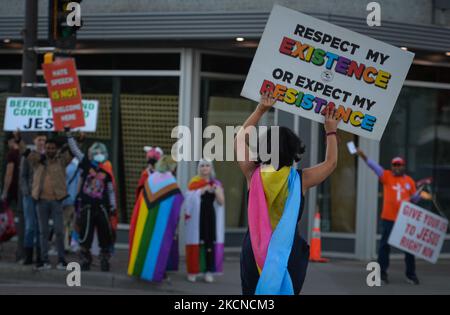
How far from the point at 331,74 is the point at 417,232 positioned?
8.35 metres

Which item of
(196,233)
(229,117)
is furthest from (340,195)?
(196,233)

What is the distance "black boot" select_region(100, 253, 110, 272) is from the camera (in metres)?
13.2

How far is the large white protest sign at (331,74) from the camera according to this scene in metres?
5.57

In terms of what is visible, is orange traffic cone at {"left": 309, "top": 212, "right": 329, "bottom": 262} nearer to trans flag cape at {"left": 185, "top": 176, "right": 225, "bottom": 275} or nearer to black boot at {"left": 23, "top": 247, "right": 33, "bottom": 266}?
trans flag cape at {"left": 185, "top": 176, "right": 225, "bottom": 275}

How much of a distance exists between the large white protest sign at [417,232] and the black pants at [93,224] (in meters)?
3.97

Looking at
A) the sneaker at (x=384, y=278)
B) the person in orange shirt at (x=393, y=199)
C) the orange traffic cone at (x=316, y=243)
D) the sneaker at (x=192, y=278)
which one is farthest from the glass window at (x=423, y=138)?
the sneaker at (x=192, y=278)

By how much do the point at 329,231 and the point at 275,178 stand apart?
461 inches

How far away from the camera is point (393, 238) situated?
13.3m

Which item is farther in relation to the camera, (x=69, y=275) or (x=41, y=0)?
(x=41, y=0)

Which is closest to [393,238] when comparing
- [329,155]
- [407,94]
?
[407,94]

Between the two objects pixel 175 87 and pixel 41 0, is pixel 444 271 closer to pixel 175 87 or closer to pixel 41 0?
pixel 175 87

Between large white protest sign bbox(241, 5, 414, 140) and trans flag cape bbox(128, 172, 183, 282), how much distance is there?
685 centimetres

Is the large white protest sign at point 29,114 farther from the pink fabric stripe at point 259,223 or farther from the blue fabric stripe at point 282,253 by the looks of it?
the blue fabric stripe at point 282,253

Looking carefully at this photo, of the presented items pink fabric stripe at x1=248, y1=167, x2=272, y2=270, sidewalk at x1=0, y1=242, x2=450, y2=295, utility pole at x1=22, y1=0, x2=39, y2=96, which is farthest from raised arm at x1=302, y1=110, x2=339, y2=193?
utility pole at x1=22, y1=0, x2=39, y2=96
